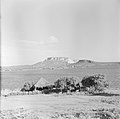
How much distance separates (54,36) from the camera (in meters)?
1.90

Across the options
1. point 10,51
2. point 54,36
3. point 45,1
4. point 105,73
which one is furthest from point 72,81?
point 45,1

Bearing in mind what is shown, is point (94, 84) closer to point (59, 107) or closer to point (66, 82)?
point (66, 82)

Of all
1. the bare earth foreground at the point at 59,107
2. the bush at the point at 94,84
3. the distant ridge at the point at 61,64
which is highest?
the distant ridge at the point at 61,64

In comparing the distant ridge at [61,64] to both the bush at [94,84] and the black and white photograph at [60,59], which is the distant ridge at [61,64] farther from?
the bush at [94,84]

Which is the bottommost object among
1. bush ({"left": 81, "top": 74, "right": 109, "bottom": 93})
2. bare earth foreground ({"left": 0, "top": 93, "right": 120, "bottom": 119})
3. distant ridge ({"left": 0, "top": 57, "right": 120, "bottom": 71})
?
bare earth foreground ({"left": 0, "top": 93, "right": 120, "bottom": 119})

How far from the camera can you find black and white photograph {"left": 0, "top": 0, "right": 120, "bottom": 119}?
1.84 meters

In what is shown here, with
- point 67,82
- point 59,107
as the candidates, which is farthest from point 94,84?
point 59,107

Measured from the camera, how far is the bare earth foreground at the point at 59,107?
5.97 feet

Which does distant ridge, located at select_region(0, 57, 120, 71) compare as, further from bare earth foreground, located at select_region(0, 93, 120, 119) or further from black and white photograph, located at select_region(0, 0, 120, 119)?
bare earth foreground, located at select_region(0, 93, 120, 119)

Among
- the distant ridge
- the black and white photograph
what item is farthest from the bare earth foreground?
the distant ridge

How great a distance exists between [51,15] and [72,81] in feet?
1.79

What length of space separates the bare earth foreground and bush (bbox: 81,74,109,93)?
64mm

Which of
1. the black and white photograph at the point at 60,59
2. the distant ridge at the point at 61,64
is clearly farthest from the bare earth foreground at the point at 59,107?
the distant ridge at the point at 61,64

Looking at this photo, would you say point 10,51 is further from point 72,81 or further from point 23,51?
point 72,81
